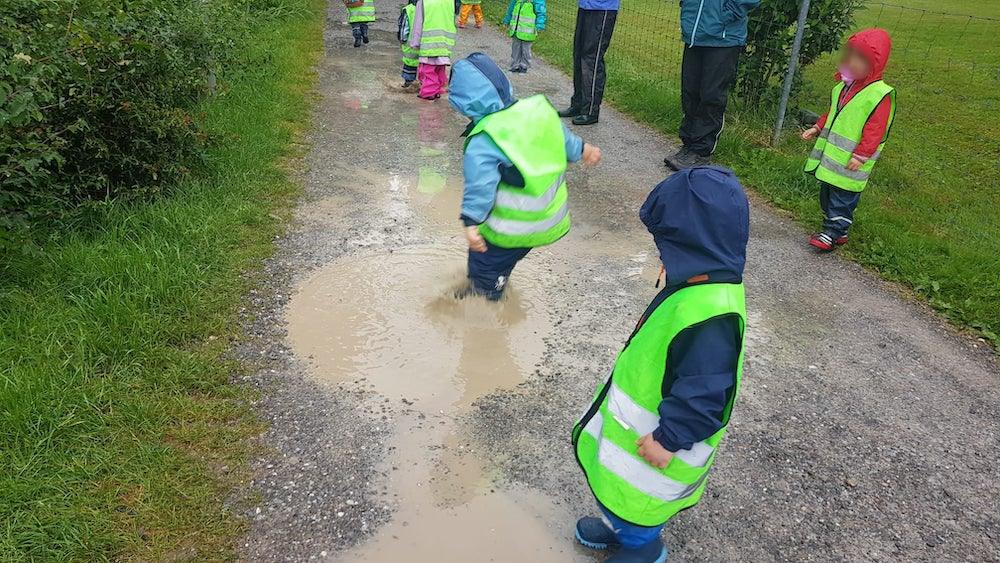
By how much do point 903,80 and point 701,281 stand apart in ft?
39.8

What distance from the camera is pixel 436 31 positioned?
8.39 meters

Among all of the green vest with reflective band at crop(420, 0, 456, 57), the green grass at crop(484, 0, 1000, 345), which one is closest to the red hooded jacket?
the green grass at crop(484, 0, 1000, 345)

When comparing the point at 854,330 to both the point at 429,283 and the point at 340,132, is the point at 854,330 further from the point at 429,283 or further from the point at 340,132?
the point at 340,132

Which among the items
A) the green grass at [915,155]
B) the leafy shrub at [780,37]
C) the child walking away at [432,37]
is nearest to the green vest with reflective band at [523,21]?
the green grass at [915,155]

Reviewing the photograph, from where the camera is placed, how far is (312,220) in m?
5.31

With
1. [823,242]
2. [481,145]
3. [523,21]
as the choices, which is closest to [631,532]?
[481,145]

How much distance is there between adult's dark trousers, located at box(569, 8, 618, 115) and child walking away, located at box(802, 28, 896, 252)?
3.04 meters

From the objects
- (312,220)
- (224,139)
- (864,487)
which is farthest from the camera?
(224,139)

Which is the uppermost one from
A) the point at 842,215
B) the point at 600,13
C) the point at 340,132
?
the point at 600,13

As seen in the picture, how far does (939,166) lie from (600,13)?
4.06 metres

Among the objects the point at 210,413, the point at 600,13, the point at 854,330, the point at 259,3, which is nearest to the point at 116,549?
the point at 210,413

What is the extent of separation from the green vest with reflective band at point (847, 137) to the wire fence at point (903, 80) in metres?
2.27

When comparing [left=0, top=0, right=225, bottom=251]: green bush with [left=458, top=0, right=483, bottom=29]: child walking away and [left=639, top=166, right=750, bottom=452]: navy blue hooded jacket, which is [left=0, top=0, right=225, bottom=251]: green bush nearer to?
[left=639, top=166, right=750, bottom=452]: navy blue hooded jacket

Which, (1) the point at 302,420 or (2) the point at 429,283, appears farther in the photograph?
(2) the point at 429,283
